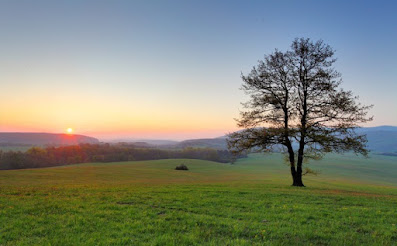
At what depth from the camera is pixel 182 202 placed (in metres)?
12.5

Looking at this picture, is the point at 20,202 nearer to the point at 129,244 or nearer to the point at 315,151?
the point at 129,244

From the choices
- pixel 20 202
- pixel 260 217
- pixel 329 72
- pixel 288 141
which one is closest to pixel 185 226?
pixel 260 217

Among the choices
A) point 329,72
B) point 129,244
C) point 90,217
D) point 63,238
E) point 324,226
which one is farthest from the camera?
point 329,72

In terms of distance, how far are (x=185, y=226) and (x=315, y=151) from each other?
20.4 meters

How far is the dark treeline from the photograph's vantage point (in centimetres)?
8650

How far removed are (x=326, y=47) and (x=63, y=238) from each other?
26844mm

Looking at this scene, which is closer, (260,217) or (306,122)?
(260,217)

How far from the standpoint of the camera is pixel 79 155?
359ft

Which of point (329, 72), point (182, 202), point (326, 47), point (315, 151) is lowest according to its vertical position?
point (182, 202)

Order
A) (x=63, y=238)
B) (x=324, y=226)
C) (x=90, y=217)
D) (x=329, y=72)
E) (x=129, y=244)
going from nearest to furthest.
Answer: (x=129, y=244), (x=63, y=238), (x=324, y=226), (x=90, y=217), (x=329, y=72)

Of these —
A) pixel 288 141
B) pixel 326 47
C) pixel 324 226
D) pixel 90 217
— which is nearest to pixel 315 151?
pixel 288 141

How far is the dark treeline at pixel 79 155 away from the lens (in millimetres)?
86500

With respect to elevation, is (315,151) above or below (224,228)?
above

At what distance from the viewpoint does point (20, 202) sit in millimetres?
12156
